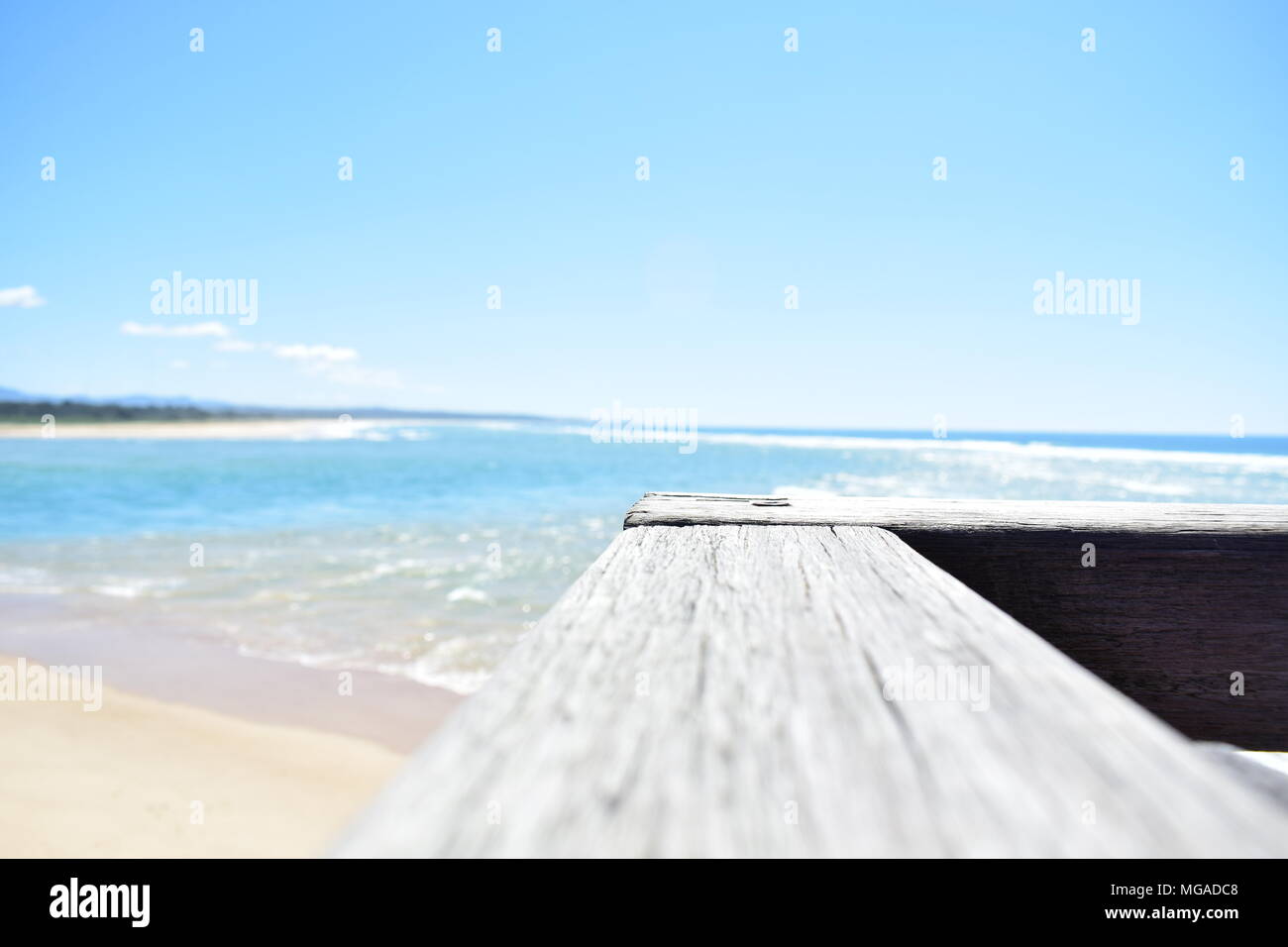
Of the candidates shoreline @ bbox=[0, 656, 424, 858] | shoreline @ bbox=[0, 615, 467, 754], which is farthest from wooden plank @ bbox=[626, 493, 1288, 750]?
shoreline @ bbox=[0, 615, 467, 754]

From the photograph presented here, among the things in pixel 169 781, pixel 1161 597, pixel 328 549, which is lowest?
pixel 169 781

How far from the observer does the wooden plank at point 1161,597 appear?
1.35 m

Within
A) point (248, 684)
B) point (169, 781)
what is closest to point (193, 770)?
point (169, 781)

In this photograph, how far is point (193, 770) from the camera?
4094 millimetres

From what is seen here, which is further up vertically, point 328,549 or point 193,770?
point 328,549

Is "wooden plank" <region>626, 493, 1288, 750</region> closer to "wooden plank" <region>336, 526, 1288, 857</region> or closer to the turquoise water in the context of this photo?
"wooden plank" <region>336, 526, 1288, 857</region>

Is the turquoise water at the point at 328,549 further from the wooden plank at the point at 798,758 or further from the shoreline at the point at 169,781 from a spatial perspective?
the wooden plank at the point at 798,758

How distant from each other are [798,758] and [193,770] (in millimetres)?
4686

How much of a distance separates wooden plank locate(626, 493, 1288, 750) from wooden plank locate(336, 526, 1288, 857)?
2.17ft

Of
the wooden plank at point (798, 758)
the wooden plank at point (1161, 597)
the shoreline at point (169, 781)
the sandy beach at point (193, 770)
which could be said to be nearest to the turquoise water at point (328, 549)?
the sandy beach at point (193, 770)

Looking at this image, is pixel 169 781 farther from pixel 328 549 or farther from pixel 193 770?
pixel 328 549

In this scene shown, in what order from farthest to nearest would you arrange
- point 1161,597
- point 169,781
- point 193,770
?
1. point 193,770
2. point 169,781
3. point 1161,597

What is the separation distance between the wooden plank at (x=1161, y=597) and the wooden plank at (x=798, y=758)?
662mm

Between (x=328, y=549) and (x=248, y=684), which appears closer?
(x=248, y=684)
